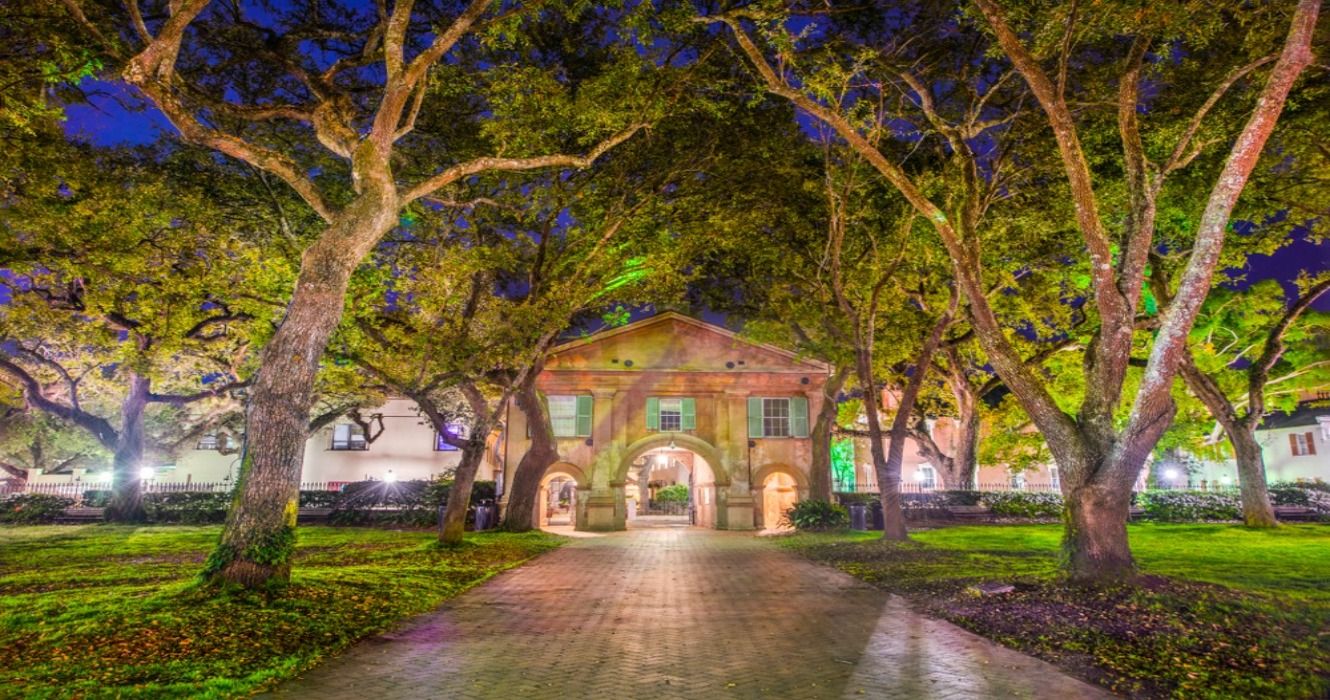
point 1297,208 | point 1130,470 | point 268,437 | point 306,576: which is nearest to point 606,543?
point 306,576

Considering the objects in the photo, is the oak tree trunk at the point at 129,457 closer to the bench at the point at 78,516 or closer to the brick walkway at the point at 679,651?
the bench at the point at 78,516

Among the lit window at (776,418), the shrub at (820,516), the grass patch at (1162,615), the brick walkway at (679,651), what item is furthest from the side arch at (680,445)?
the brick walkway at (679,651)

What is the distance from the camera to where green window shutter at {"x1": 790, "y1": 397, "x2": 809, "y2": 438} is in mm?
28047

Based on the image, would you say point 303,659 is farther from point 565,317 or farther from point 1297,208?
point 1297,208

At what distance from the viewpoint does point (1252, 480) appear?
20.8m

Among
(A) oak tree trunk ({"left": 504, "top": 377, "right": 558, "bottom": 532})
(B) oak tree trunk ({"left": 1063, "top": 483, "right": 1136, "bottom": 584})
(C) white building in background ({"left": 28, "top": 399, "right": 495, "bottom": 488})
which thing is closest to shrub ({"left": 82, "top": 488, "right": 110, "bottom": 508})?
(C) white building in background ({"left": 28, "top": 399, "right": 495, "bottom": 488})

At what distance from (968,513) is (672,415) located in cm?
1222

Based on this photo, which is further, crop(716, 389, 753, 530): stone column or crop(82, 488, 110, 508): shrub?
crop(82, 488, 110, 508): shrub

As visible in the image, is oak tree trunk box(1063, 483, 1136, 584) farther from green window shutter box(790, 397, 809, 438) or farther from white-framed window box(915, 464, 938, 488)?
white-framed window box(915, 464, 938, 488)

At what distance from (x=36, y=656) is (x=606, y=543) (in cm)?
1522

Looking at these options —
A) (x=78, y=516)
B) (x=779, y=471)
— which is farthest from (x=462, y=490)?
(x=78, y=516)

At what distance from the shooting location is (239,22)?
11.9 metres

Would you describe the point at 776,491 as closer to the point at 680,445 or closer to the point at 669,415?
the point at 680,445

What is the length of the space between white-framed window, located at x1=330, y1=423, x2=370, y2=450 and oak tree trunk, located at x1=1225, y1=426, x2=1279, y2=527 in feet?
126
